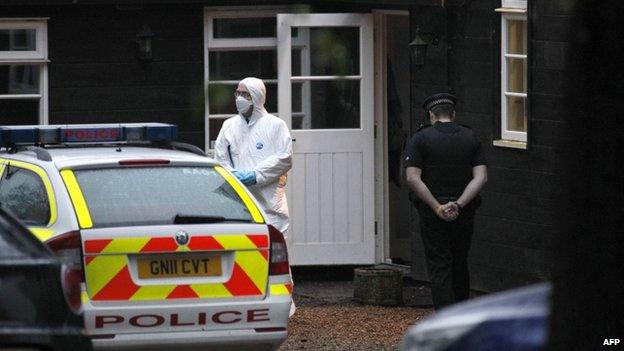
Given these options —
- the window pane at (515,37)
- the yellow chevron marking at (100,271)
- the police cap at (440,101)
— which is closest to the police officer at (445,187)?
the police cap at (440,101)

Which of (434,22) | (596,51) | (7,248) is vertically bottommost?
(7,248)

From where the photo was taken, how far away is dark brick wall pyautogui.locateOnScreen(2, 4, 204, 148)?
14227mm

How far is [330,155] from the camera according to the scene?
14.2 metres

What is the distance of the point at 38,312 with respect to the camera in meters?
6.62

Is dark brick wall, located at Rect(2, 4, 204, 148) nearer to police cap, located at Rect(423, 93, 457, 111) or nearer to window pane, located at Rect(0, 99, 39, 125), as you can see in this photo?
Result: window pane, located at Rect(0, 99, 39, 125)

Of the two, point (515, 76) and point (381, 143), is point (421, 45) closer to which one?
point (515, 76)

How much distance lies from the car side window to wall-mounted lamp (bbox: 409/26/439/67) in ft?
16.8

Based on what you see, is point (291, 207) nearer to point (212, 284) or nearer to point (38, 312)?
point (212, 284)

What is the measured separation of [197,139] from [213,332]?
6.27m

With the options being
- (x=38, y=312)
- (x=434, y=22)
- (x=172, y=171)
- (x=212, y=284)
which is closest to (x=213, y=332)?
(x=212, y=284)

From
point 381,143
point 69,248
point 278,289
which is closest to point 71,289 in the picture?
point 69,248

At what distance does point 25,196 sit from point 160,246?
99 cm

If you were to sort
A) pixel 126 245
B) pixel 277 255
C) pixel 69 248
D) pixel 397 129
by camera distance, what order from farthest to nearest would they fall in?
pixel 397 129 < pixel 277 255 < pixel 126 245 < pixel 69 248

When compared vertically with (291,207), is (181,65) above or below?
above
